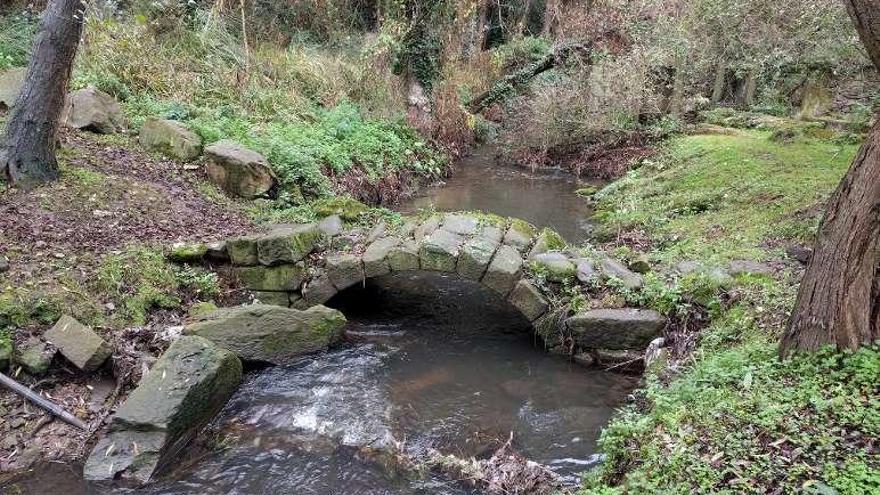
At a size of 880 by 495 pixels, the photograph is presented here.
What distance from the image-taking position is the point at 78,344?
536 cm

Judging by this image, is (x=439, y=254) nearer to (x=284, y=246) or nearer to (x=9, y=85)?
(x=284, y=246)

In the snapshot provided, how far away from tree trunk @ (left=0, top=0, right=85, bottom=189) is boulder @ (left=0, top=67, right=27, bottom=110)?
2.43 m

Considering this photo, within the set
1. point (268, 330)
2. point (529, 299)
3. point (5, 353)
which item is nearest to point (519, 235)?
point (529, 299)

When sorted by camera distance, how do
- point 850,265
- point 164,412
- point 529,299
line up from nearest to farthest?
point 850,265 → point 164,412 → point 529,299

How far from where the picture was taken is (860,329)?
3.86 metres

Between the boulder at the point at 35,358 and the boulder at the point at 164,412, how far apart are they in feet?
3.00

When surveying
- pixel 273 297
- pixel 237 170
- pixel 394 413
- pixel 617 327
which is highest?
pixel 237 170

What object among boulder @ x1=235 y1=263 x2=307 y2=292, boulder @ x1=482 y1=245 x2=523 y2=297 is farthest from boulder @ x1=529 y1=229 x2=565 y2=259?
boulder @ x1=235 y1=263 x2=307 y2=292

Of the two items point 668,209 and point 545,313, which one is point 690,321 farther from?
point 668,209

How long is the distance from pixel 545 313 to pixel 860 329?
318cm

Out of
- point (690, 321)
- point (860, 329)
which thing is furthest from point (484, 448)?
point (860, 329)

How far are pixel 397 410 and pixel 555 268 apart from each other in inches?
91.5

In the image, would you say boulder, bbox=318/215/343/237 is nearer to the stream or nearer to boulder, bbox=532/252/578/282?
the stream

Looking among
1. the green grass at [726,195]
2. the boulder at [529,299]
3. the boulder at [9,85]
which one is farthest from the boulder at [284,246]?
the boulder at [9,85]
